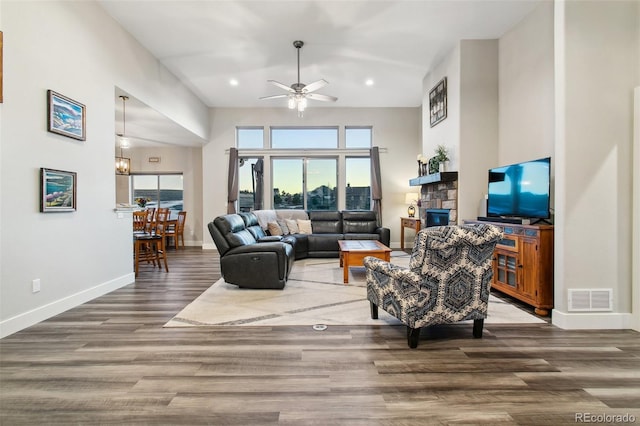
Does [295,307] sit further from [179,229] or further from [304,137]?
[179,229]

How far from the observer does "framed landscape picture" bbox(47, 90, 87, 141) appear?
2977mm

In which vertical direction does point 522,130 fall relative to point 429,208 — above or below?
above

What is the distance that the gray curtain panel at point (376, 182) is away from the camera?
7.68 metres

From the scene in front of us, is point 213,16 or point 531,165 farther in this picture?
point 213,16

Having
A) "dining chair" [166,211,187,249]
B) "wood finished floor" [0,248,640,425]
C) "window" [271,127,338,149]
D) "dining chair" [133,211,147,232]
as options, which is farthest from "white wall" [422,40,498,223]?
"dining chair" [166,211,187,249]

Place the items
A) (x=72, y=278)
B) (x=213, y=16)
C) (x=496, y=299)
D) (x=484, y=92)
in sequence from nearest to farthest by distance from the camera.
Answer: (x=72, y=278) < (x=496, y=299) < (x=213, y=16) < (x=484, y=92)

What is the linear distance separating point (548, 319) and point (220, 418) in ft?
9.83

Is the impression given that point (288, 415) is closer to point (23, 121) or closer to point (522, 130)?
point (23, 121)

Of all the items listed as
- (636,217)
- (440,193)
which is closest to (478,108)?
(440,193)

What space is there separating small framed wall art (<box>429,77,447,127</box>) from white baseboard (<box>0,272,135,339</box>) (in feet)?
→ 18.2

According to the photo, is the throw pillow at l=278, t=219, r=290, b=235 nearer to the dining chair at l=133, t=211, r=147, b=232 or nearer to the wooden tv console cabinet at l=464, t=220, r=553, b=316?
the dining chair at l=133, t=211, r=147, b=232

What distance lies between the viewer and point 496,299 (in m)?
3.55

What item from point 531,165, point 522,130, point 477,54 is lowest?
point 531,165

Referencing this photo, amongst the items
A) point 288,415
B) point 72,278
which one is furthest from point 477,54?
point 72,278
